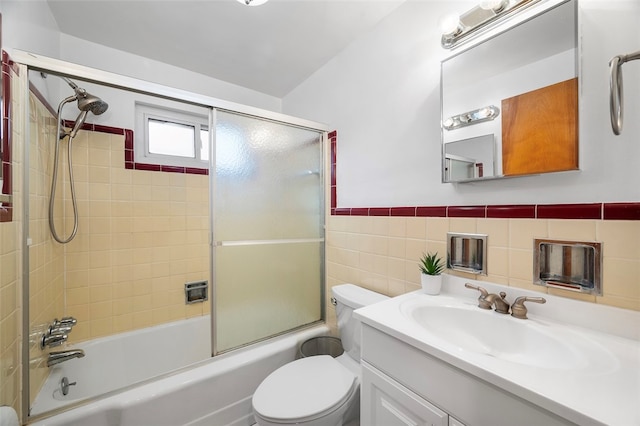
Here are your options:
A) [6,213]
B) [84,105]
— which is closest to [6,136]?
[6,213]

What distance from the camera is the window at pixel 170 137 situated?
194 centimetres

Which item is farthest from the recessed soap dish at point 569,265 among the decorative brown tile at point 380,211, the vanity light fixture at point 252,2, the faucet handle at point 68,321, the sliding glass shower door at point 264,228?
the faucet handle at point 68,321

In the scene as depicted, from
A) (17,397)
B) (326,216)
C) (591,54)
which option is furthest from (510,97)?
(17,397)

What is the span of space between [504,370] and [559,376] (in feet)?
0.36

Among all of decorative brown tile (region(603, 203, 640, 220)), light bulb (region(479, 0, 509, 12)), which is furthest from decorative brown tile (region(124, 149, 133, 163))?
decorative brown tile (region(603, 203, 640, 220))

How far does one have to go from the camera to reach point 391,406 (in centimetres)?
83

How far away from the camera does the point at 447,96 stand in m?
1.17

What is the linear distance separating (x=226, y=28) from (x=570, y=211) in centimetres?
197

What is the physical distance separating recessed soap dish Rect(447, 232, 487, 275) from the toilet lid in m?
0.74

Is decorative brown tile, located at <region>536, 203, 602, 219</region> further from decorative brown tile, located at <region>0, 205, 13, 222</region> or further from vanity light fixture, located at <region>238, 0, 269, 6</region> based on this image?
decorative brown tile, located at <region>0, 205, 13, 222</region>

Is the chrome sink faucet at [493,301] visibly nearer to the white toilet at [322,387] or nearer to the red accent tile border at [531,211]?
the red accent tile border at [531,211]

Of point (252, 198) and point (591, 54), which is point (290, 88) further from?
point (591, 54)

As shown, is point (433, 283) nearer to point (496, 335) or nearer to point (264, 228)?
point (496, 335)

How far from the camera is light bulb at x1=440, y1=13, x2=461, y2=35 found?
1104 mm
